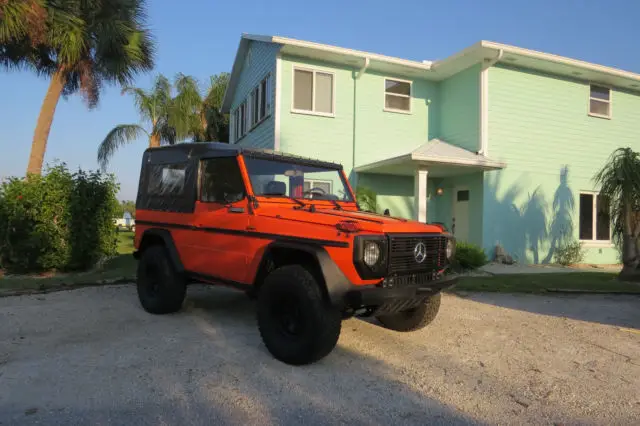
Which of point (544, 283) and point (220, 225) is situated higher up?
point (220, 225)

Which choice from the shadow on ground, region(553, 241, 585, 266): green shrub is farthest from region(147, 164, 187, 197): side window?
region(553, 241, 585, 266): green shrub

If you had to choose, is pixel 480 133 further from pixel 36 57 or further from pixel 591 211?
pixel 36 57

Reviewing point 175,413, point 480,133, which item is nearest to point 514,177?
point 480,133

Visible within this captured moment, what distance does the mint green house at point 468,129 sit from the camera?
12312 mm

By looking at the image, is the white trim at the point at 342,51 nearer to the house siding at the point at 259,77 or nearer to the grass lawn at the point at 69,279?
the house siding at the point at 259,77

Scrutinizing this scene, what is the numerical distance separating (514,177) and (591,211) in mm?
3390

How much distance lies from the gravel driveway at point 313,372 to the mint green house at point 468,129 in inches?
270

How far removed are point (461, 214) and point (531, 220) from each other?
201 centimetres

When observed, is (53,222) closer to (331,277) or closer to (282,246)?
(282,246)

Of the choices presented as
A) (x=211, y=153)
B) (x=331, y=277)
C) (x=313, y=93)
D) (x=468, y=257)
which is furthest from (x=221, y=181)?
(x=313, y=93)

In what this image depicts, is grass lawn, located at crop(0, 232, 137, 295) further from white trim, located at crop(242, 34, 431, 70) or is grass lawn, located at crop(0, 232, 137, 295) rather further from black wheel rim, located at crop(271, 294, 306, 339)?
white trim, located at crop(242, 34, 431, 70)

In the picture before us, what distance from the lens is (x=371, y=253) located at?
151 inches

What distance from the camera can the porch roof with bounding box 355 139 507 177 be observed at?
36.2ft

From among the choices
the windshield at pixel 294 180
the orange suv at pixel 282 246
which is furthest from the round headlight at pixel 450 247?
the windshield at pixel 294 180
